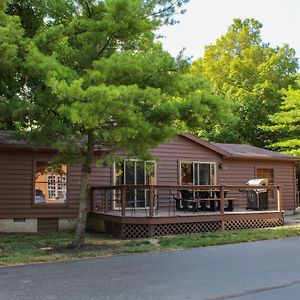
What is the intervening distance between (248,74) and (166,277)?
31606 millimetres

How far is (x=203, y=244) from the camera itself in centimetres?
1214

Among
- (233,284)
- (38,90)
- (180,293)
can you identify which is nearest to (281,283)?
(233,284)

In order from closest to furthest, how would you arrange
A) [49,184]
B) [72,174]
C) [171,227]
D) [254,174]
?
1. [171,227]
2. [49,184]
3. [72,174]
4. [254,174]

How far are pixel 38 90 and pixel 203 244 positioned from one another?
5540 mm

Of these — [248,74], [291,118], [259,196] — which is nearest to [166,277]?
[259,196]

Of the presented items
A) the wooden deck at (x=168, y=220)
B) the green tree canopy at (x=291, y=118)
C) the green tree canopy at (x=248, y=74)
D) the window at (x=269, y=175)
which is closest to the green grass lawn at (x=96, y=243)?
the wooden deck at (x=168, y=220)

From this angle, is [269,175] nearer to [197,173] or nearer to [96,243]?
[197,173]

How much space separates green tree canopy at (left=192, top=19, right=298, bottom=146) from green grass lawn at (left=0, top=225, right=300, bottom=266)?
13534 mm

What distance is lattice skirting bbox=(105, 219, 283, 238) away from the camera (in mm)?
14242

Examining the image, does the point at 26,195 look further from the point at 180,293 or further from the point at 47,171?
the point at 180,293

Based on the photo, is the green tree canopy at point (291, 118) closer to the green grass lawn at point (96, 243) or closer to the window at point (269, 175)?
the window at point (269, 175)

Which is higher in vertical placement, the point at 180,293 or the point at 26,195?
the point at 26,195

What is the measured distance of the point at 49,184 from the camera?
15.9 meters

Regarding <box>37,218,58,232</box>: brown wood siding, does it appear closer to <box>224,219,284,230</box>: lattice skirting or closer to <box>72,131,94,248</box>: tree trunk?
<box>72,131,94,248</box>: tree trunk
